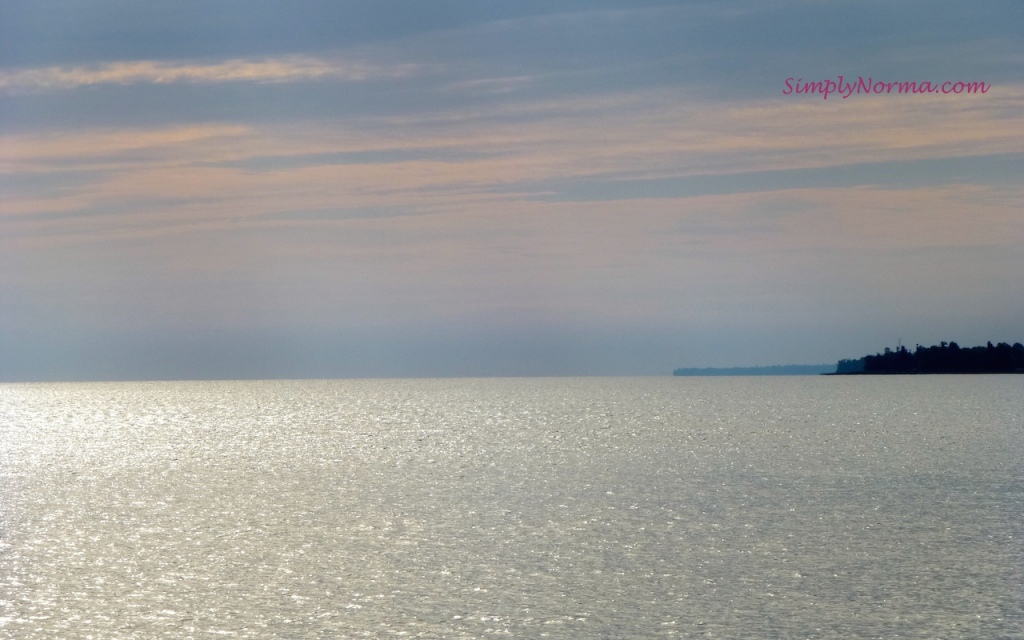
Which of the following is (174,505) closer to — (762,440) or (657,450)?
(657,450)

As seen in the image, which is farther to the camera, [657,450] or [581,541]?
[657,450]

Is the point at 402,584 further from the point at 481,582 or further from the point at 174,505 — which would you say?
the point at 174,505

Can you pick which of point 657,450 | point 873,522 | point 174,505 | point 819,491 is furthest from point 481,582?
point 657,450

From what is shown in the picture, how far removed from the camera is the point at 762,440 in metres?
85.2

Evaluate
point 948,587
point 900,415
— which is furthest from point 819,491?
point 900,415

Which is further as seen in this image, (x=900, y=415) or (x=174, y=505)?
(x=900, y=415)

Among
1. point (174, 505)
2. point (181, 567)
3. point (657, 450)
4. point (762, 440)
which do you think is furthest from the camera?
point (762, 440)

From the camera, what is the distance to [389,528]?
3575 cm

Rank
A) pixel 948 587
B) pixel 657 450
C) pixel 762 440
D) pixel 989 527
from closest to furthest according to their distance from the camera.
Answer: pixel 948 587 → pixel 989 527 → pixel 657 450 → pixel 762 440

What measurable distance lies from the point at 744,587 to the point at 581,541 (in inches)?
303

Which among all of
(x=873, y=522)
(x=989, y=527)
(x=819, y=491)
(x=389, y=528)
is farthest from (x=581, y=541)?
(x=819, y=491)

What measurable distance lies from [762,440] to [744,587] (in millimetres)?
61341

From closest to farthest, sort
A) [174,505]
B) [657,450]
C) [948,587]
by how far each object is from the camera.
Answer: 1. [948,587]
2. [174,505]
3. [657,450]

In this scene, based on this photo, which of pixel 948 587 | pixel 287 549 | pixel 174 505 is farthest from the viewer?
pixel 174 505
